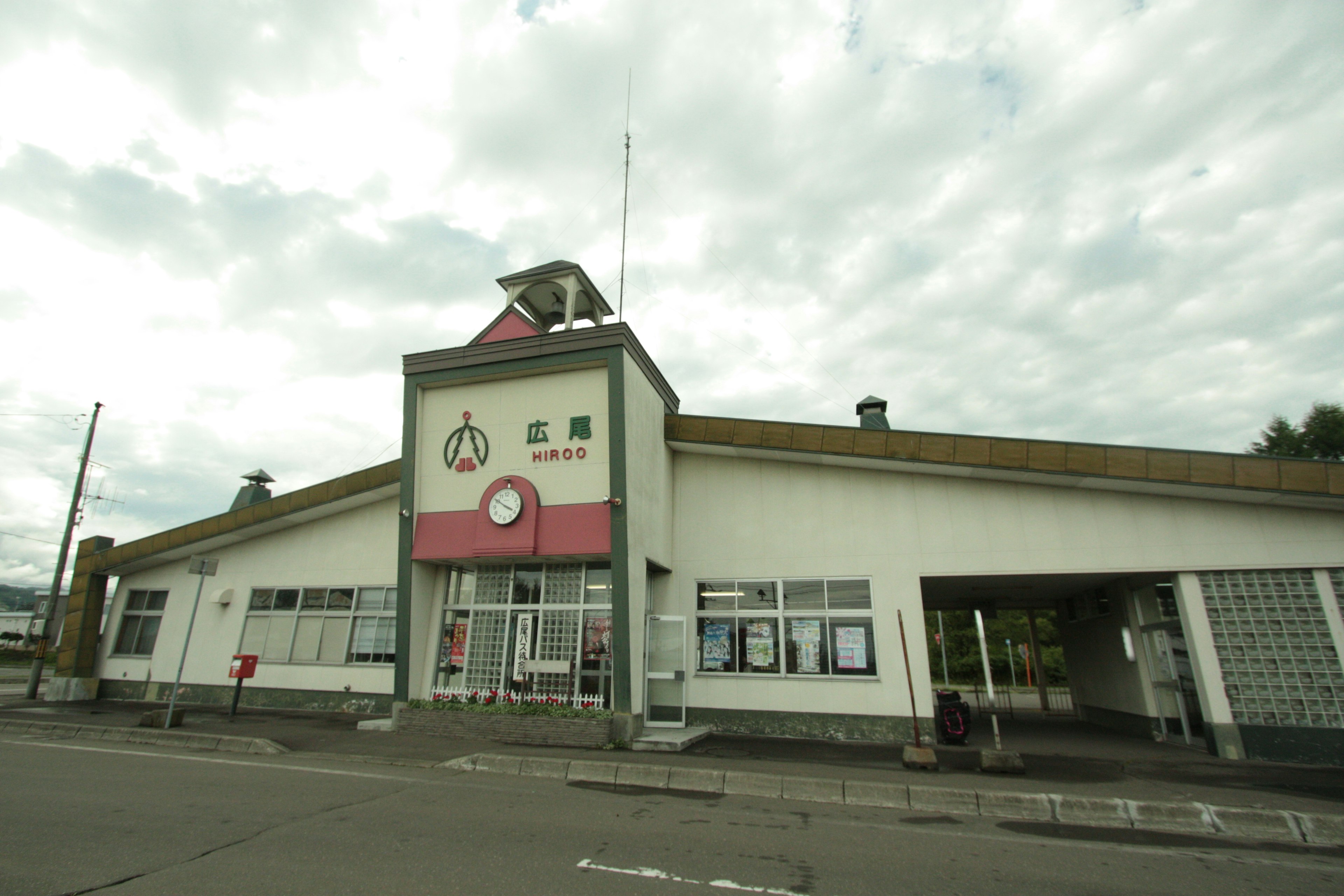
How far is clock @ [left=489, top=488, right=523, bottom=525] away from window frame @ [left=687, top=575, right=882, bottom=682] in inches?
160

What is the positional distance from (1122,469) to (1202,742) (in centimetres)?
537

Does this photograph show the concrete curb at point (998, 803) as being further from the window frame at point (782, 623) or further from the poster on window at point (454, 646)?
the poster on window at point (454, 646)

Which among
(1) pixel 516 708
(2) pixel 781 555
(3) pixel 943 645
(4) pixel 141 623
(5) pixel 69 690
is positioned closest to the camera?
(1) pixel 516 708

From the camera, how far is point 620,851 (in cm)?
492

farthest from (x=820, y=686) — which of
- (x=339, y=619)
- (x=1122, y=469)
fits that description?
(x=339, y=619)

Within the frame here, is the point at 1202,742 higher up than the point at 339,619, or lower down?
lower down

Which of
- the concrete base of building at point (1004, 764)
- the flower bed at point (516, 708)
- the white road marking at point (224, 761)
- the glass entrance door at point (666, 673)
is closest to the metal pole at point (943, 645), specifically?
the glass entrance door at point (666, 673)

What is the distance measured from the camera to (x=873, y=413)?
51.1 ft

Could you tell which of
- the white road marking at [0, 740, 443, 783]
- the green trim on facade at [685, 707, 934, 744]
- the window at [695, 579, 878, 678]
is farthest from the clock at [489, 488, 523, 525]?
the green trim on facade at [685, 707, 934, 744]

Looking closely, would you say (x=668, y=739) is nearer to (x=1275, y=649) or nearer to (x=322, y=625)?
(x=1275, y=649)

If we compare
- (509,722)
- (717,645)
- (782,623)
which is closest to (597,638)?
(509,722)

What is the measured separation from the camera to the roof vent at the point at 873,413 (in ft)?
50.0

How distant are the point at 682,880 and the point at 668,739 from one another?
6412 mm

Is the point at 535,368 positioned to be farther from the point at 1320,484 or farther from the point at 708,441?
the point at 1320,484
